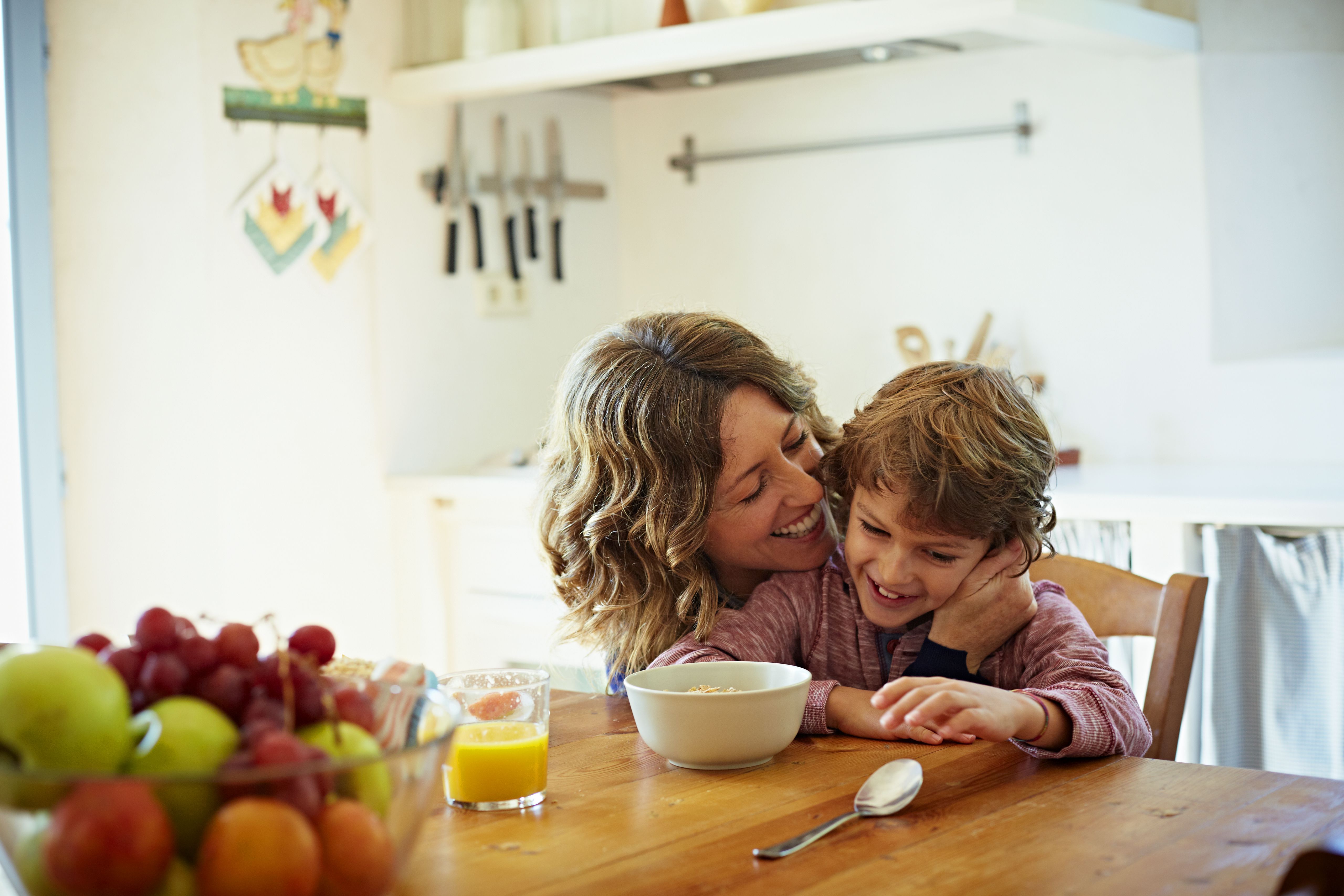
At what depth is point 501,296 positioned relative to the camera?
10.1 feet

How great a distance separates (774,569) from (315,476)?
159cm

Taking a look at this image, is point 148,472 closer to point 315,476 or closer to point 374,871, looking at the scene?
point 315,476

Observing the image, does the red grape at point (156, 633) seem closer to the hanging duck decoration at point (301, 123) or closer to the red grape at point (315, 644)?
the red grape at point (315, 644)

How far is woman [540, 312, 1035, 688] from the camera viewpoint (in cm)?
134

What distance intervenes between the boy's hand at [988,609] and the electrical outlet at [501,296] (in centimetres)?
199

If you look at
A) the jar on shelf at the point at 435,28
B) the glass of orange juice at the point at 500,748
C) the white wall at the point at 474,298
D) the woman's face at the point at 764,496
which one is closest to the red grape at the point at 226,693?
the glass of orange juice at the point at 500,748

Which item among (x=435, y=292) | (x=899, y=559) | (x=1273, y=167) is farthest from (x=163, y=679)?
(x=1273, y=167)

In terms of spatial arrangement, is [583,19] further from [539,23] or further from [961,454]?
[961,454]

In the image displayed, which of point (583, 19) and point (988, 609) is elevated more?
point (583, 19)

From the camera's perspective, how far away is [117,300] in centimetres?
249

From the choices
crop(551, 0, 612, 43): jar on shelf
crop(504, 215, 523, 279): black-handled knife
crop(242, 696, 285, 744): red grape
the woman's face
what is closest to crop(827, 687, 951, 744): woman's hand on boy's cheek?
the woman's face

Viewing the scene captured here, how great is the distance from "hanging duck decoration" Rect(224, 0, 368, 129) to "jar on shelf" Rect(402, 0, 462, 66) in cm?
17

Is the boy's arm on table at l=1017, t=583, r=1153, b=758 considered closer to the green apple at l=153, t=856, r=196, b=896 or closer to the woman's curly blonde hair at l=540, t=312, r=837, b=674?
the woman's curly blonde hair at l=540, t=312, r=837, b=674

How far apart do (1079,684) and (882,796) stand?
0.29 meters
